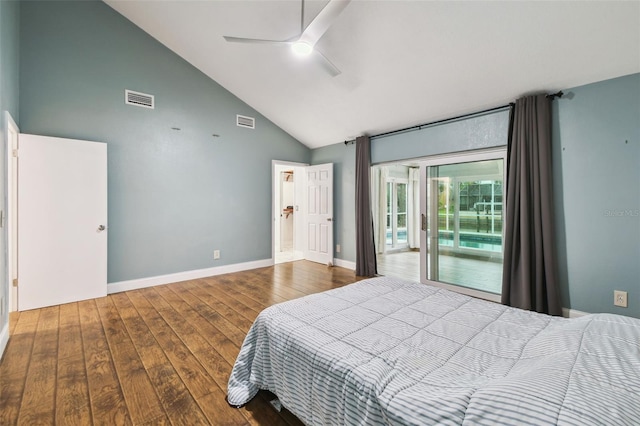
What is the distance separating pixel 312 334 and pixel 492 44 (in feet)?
10.2

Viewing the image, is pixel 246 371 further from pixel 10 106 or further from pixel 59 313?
pixel 10 106

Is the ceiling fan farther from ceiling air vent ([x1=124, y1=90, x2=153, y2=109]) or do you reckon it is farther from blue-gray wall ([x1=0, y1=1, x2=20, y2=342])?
ceiling air vent ([x1=124, y1=90, x2=153, y2=109])

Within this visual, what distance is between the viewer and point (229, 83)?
15.6 ft

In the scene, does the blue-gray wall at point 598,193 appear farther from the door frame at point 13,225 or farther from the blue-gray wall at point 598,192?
the door frame at point 13,225

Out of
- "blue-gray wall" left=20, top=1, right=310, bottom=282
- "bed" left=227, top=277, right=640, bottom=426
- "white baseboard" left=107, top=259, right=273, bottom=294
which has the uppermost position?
"blue-gray wall" left=20, top=1, right=310, bottom=282

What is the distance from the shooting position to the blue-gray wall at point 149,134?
355 centimetres

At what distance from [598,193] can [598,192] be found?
0.01m

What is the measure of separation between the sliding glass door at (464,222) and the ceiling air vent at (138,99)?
4.21 metres

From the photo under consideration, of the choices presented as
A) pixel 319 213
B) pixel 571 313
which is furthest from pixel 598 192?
pixel 319 213

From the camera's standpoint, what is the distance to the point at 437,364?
123cm

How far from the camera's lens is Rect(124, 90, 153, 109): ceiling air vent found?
4.04 metres

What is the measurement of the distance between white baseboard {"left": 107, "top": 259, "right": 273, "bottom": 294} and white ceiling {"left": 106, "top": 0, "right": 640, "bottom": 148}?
2.91 meters

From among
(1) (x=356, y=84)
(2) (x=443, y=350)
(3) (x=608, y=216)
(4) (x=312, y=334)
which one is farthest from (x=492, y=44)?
(4) (x=312, y=334)

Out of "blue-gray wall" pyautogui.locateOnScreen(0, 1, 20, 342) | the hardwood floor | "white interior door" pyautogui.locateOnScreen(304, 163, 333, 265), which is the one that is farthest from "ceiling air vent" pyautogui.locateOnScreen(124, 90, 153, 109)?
"white interior door" pyautogui.locateOnScreen(304, 163, 333, 265)
